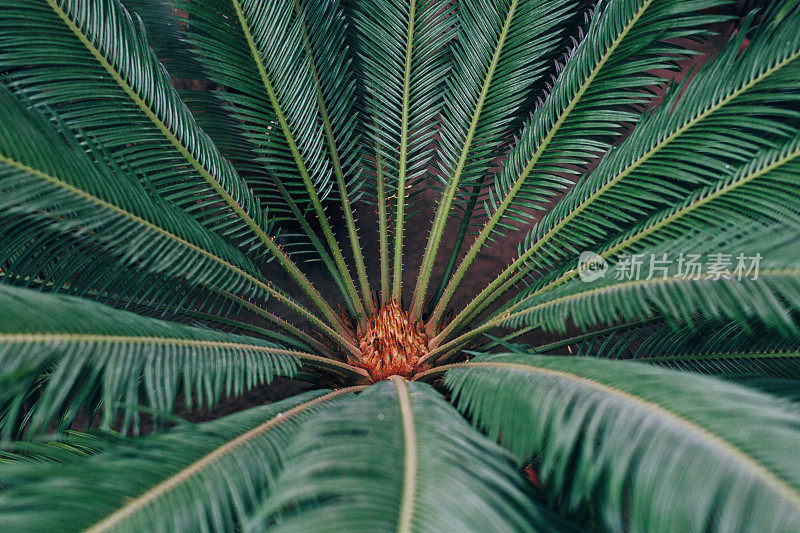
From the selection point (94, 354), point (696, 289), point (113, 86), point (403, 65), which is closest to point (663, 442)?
point (696, 289)

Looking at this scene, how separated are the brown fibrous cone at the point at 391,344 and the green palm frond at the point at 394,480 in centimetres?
71

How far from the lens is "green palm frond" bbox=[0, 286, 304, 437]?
0.80 m

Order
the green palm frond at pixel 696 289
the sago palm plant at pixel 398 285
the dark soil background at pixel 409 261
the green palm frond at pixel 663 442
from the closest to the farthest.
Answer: the green palm frond at pixel 663 442 < the sago palm plant at pixel 398 285 < the green palm frond at pixel 696 289 < the dark soil background at pixel 409 261

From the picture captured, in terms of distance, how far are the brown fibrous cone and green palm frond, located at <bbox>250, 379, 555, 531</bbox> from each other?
71cm

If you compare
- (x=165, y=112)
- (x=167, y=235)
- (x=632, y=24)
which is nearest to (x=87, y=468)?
(x=167, y=235)

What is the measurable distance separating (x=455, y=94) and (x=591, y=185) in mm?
575

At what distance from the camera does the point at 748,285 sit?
34.6 inches

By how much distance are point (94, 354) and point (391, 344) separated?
97cm

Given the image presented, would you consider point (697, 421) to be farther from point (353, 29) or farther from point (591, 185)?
point (353, 29)

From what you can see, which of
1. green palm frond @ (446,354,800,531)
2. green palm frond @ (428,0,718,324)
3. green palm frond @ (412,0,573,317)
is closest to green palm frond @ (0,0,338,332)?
green palm frond @ (412,0,573,317)

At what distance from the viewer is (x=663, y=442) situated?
27.7 inches

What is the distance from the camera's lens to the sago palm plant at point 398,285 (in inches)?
27.8

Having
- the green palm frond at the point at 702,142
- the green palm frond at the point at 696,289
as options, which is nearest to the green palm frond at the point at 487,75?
the green palm frond at the point at 702,142

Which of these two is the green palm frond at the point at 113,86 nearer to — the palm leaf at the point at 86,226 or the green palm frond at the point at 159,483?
the palm leaf at the point at 86,226
